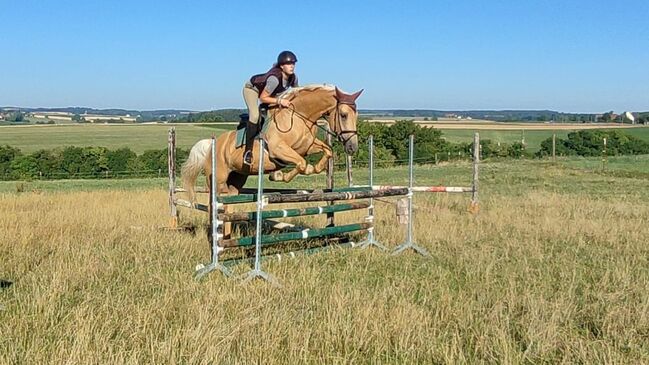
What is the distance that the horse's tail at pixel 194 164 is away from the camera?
898 centimetres

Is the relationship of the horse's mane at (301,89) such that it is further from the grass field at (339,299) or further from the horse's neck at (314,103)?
the grass field at (339,299)

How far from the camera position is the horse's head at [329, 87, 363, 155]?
718 centimetres

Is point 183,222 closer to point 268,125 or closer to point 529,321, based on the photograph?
point 268,125

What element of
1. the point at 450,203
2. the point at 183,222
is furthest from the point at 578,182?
the point at 183,222

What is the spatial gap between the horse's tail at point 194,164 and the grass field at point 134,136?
44.4 metres

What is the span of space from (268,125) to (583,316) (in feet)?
13.2

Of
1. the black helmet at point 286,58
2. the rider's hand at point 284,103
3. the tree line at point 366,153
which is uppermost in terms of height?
the black helmet at point 286,58

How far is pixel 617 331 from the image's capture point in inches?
186

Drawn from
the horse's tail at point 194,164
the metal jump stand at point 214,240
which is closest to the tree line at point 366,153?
the horse's tail at point 194,164

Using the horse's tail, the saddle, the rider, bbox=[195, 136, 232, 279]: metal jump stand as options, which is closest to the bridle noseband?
the rider

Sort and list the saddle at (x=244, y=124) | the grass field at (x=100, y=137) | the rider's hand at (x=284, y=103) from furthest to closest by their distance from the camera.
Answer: the grass field at (x=100, y=137) → the saddle at (x=244, y=124) → the rider's hand at (x=284, y=103)

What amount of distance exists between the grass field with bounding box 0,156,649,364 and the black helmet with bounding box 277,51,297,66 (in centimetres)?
236

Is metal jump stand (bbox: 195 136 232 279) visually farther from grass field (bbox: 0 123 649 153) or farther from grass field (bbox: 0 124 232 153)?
grass field (bbox: 0 123 649 153)

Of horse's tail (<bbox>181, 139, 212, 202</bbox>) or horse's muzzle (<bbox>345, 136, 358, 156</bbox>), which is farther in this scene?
horse's tail (<bbox>181, 139, 212, 202</bbox>)
